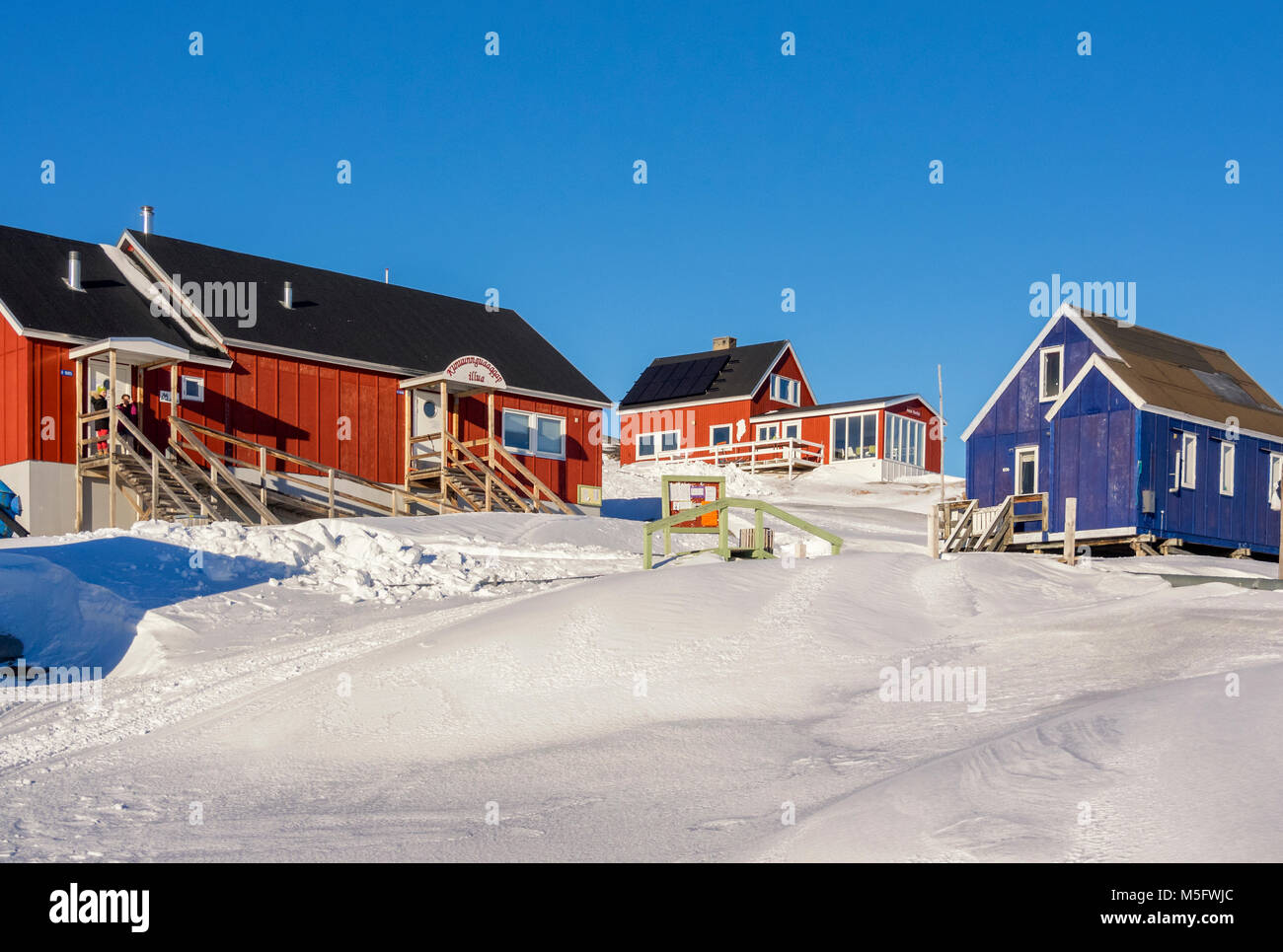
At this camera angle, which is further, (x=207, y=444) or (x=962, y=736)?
(x=207, y=444)

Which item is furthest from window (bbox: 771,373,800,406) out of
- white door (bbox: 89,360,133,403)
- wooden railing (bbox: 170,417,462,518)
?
white door (bbox: 89,360,133,403)

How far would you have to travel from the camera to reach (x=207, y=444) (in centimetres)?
2523

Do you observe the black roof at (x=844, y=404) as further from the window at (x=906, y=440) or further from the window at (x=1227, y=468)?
the window at (x=1227, y=468)

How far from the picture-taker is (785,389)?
5397 cm

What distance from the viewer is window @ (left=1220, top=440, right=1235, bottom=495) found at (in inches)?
1038

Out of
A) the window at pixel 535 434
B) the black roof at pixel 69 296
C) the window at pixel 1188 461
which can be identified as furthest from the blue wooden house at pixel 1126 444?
the black roof at pixel 69 296

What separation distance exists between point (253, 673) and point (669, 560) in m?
7.81

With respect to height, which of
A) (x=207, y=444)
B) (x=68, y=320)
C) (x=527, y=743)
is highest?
(x=68, y=320)

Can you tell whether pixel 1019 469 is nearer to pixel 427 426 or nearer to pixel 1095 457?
pixel 1095 457

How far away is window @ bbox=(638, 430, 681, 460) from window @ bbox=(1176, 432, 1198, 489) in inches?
1147

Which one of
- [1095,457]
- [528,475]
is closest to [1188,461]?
[1095,457]
